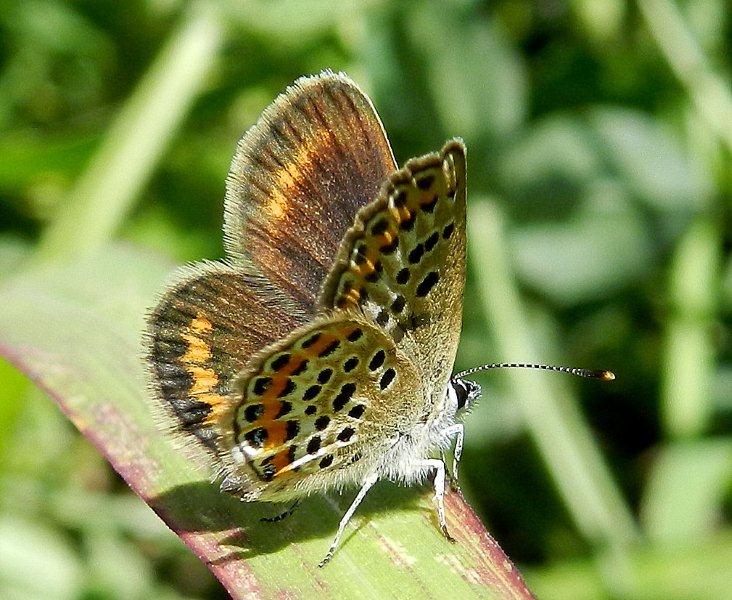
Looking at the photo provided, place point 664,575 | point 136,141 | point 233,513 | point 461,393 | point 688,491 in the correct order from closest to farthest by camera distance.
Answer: point 233,513, point 461,393, point 664,575, point 688,491, point 136,141

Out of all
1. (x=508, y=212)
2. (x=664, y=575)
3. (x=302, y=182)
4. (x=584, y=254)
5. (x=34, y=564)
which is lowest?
(x=664, y=575)

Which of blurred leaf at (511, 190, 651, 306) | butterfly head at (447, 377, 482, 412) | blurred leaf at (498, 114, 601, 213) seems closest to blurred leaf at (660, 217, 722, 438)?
blurred leaf at (511, 190, 651, 306)

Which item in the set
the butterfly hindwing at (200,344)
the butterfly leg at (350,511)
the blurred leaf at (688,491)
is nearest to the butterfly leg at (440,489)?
the butterfly leg at (350,511)

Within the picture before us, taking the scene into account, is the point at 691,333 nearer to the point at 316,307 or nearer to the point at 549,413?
the point at 549,413

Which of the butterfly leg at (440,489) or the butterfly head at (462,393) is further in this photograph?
the butterfly head at (462,393)

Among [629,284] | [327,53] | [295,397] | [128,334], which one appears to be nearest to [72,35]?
[327,53]

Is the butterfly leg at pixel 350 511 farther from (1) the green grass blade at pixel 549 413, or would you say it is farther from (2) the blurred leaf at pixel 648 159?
(2) the blurred leaf at pixel 648 159

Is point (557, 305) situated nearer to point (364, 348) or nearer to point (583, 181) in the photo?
point (583, 181)

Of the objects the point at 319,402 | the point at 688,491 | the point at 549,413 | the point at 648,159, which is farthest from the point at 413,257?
the point at 648,159
